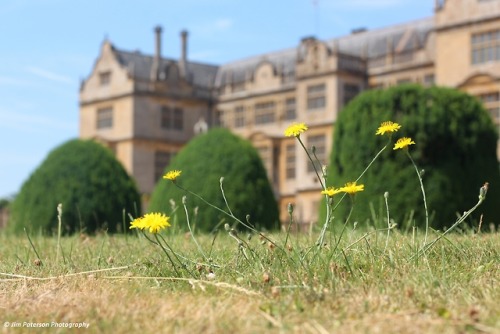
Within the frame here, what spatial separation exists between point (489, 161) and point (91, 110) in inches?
1053

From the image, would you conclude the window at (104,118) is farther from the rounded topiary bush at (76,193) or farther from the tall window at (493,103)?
the rounded topiary bush at (76,193)

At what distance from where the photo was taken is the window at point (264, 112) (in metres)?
34.9

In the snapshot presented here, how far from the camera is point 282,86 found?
34469 millimetres

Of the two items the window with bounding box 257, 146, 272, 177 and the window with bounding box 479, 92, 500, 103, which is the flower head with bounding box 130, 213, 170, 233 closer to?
the window with bounding box 479, 92, 500, 103

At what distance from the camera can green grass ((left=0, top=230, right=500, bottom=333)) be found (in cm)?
327

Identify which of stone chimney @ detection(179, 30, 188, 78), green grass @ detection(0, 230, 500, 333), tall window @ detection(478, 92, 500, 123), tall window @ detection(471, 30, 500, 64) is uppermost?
stone chimney @ detection(179, 30, 188, 78)

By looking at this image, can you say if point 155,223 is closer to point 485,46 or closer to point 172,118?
point 485,46

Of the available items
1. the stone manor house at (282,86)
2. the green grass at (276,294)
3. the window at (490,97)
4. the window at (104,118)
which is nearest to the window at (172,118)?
the stone manor house at (282,86)

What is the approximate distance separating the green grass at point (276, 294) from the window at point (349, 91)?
85.6 ft

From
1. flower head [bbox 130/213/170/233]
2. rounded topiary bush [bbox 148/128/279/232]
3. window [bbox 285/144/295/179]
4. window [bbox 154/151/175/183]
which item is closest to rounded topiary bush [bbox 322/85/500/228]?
rounded topiary bush [bbox 148/128/279/232]

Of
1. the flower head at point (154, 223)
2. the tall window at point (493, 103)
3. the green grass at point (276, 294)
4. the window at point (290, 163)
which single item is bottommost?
the green grass at point (276, 294)

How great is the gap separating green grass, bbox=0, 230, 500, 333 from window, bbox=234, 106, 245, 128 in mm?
31048

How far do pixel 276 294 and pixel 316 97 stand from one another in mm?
27858

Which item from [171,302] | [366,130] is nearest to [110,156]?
[366,130]
